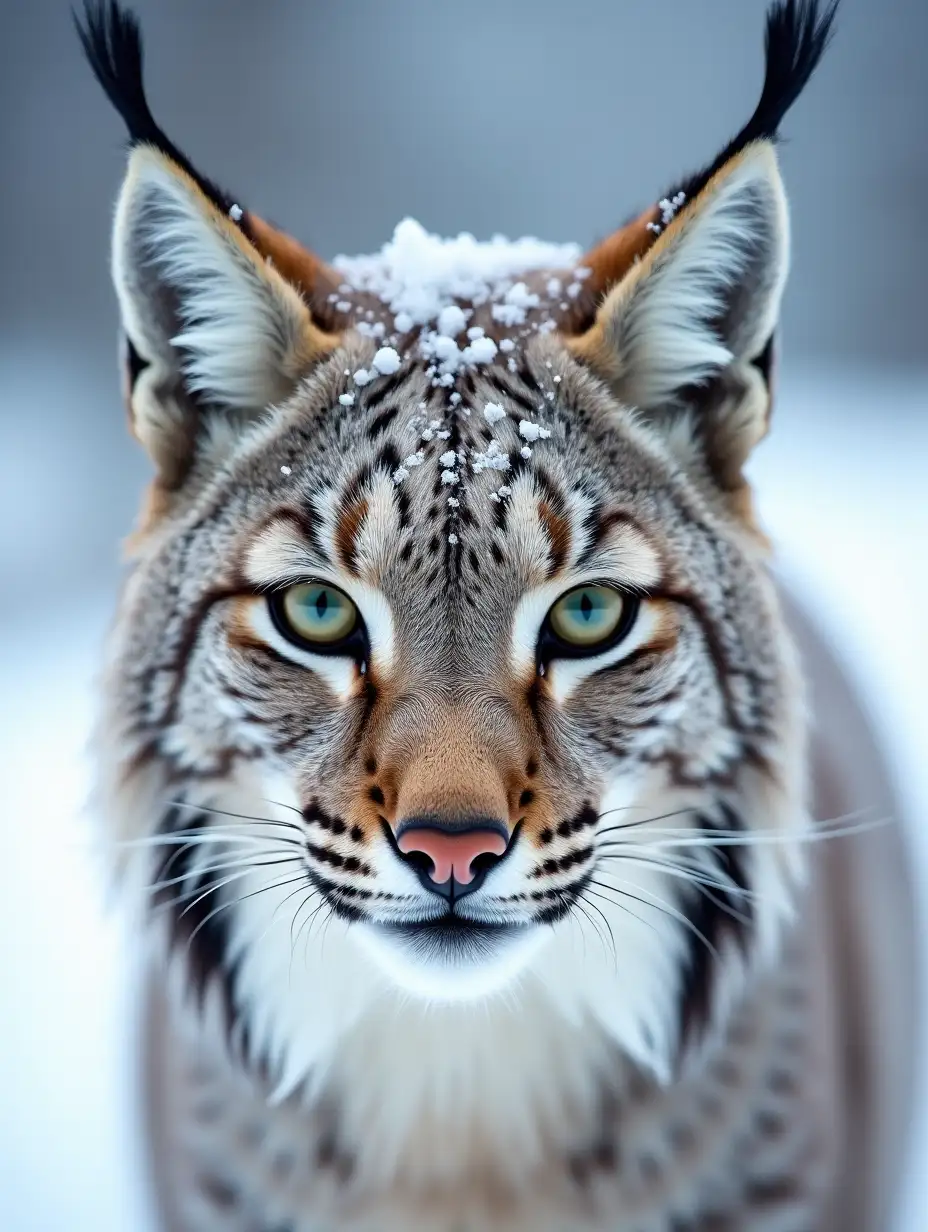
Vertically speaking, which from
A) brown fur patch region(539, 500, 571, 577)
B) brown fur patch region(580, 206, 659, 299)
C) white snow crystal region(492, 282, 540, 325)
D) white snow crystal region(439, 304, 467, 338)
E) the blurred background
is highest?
the blurred background

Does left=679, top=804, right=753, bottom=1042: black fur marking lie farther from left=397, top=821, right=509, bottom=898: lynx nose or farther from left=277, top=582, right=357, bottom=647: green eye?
left=277, top=582, right=357, bottom=647: green eye

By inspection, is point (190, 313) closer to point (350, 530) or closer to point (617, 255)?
point (350, 530)

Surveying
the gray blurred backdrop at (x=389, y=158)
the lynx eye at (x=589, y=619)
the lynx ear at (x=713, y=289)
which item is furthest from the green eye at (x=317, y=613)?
the gray blurred backdrop at (x=389, y=158)

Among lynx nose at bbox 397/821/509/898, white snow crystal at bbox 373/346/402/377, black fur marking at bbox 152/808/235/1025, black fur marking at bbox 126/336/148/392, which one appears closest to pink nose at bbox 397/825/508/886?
lynx nose at bbox 397/821/509/898

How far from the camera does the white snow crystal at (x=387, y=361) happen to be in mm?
1477

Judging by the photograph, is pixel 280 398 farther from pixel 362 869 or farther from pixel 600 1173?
pixel 600 1173

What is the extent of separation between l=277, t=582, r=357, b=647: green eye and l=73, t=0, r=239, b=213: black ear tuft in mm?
468

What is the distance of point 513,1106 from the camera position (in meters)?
1.63

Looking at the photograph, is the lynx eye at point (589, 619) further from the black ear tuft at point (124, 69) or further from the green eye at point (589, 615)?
the black ear tuft at point (124, 69)

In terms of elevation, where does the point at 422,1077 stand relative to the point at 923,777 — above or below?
below

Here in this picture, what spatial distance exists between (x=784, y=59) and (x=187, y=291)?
74cm

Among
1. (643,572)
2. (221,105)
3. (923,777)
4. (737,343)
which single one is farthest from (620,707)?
(221,105)

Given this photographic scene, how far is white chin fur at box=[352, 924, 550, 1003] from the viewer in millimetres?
1321

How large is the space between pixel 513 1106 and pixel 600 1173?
147 mm
